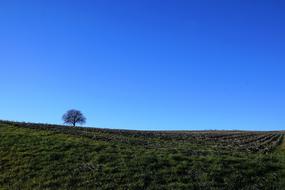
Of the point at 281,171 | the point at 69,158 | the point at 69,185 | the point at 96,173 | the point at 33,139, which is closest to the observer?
the point at 69,185

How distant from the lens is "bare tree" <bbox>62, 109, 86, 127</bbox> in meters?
135

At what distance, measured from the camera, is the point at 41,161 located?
31.6 m

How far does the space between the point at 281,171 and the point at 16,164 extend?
1752 centimetres

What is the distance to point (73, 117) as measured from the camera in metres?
135

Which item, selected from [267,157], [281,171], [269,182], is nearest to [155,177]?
[269,182]

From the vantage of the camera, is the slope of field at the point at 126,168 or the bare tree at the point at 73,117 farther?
the bare tree at the point at 73,117

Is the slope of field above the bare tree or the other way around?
the other way around

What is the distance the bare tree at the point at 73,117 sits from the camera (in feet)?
443

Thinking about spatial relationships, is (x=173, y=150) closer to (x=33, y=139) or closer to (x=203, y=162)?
(x=203, y=162)

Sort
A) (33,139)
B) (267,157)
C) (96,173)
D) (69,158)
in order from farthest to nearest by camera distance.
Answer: (33,139)
(267,157)
(69,158)
(96,173)

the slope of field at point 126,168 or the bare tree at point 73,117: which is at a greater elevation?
the bare tree at point 73,117

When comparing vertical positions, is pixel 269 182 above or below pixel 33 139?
below

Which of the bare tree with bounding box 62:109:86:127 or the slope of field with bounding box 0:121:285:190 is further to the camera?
the bare tree with bounding box 62:109:86:127

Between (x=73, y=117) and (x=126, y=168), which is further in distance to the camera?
(x=73, y=117)
